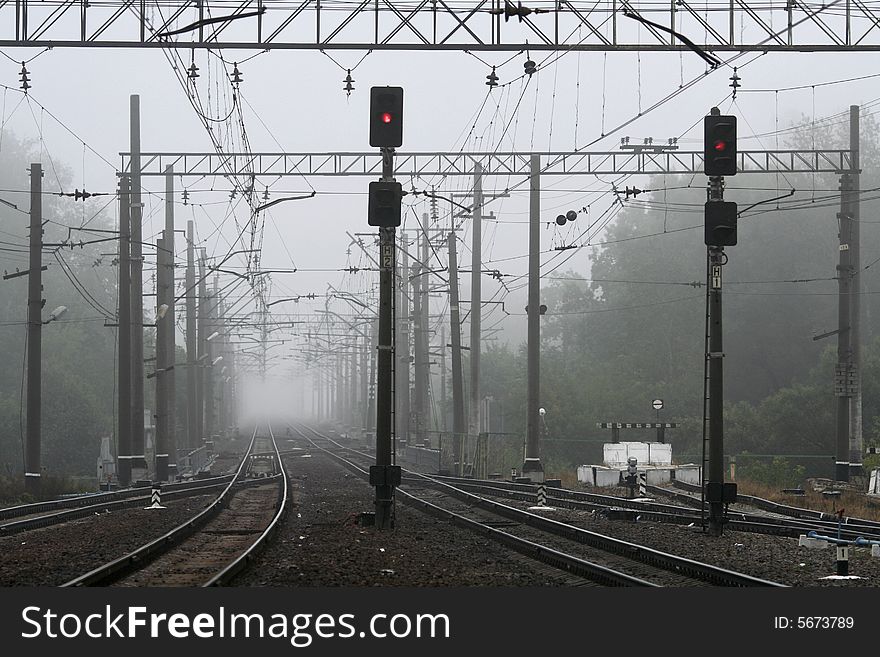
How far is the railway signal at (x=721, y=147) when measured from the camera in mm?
21750

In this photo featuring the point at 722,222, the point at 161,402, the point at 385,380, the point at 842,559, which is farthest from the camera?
the point at 161,402

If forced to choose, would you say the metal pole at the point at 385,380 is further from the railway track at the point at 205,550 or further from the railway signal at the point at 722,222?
the railway signal at the point at 722,222

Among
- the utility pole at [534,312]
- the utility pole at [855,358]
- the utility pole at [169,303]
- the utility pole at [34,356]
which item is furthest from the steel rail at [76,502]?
the utility pole at [855,358]

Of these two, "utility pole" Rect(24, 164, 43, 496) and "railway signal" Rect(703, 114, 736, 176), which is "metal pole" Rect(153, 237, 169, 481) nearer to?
"utility pole" Rect(24, 164, 43, 496)

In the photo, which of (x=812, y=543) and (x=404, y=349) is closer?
(x=812, y=543)

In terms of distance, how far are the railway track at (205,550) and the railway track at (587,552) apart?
153 inches

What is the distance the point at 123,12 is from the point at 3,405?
44.1 m

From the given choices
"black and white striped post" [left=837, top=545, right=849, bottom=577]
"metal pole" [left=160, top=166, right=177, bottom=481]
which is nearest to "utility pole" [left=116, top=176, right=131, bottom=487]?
"metal pole" [left=160, top=166, right=177, bottom=481]

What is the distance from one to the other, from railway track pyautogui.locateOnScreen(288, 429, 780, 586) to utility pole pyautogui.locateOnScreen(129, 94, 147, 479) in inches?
508

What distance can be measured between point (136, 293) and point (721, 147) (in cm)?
2418

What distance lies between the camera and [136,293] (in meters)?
41.1

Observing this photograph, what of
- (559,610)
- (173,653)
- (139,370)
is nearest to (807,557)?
(559,610)

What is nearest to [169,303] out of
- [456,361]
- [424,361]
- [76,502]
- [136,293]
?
[136,293]

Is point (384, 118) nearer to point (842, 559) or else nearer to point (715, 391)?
point (715, 391)
